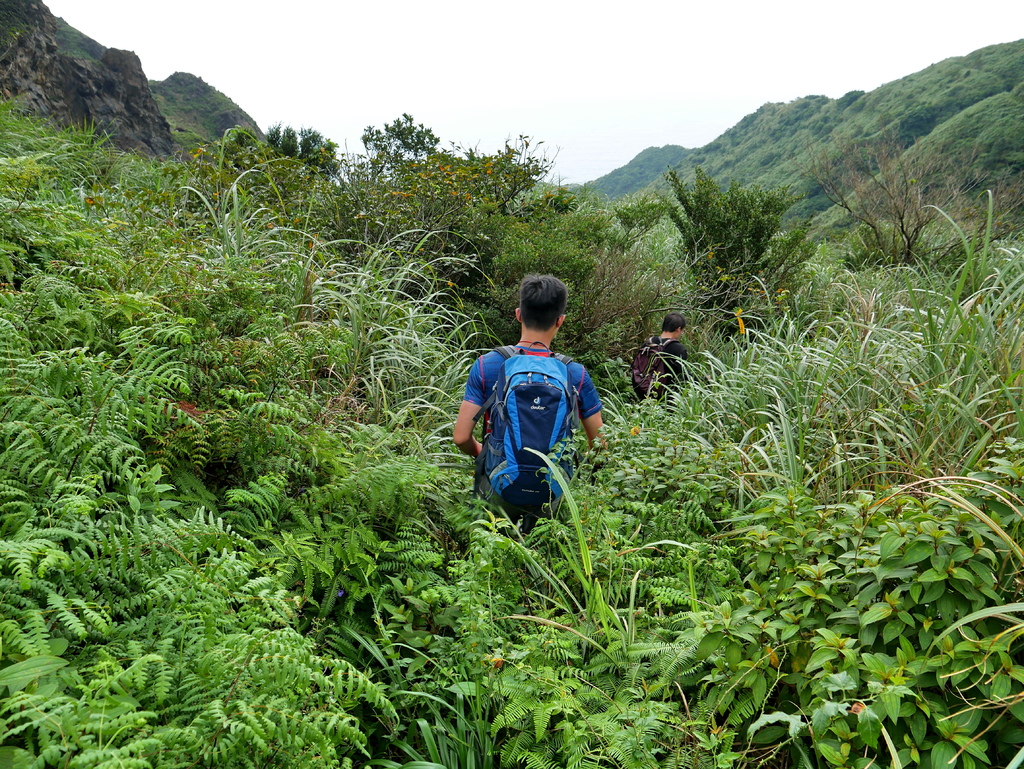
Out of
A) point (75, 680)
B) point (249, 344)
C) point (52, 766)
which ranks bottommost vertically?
point (52, 766)

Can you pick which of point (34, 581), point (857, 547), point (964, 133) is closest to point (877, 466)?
point (857, 547)

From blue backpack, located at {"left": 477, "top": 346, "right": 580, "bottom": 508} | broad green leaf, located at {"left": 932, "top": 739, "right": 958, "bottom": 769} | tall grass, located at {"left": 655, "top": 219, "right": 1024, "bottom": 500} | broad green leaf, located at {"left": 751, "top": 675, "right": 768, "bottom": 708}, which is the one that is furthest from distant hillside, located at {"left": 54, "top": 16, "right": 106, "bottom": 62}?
broad green leaf, located at {"left": 932, "top": 739, "right": 958, "bottom": 769}

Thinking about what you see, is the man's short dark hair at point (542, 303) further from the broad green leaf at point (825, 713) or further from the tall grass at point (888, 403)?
the broad green leaf at point (825, 713)

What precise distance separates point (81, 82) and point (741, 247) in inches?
985

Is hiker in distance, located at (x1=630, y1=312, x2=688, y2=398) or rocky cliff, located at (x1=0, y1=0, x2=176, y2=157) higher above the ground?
rocky cliff, located at (x1=0, y1=0, x2=176, y2=157)

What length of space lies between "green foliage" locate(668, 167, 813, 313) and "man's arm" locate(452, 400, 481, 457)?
19.4 feet

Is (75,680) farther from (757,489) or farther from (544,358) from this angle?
(757,489)

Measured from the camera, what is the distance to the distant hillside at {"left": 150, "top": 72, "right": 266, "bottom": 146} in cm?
3725

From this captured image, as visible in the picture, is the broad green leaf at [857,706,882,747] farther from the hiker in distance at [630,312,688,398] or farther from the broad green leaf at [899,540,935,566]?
the hiker in distance at [630,312,688,398]

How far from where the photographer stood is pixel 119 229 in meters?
4.13

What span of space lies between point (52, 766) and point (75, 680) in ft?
0.58

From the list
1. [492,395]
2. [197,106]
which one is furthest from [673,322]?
[197,106]

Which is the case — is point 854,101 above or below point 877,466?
above

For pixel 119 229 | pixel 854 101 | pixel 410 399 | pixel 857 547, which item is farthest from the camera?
pixel 854 101
